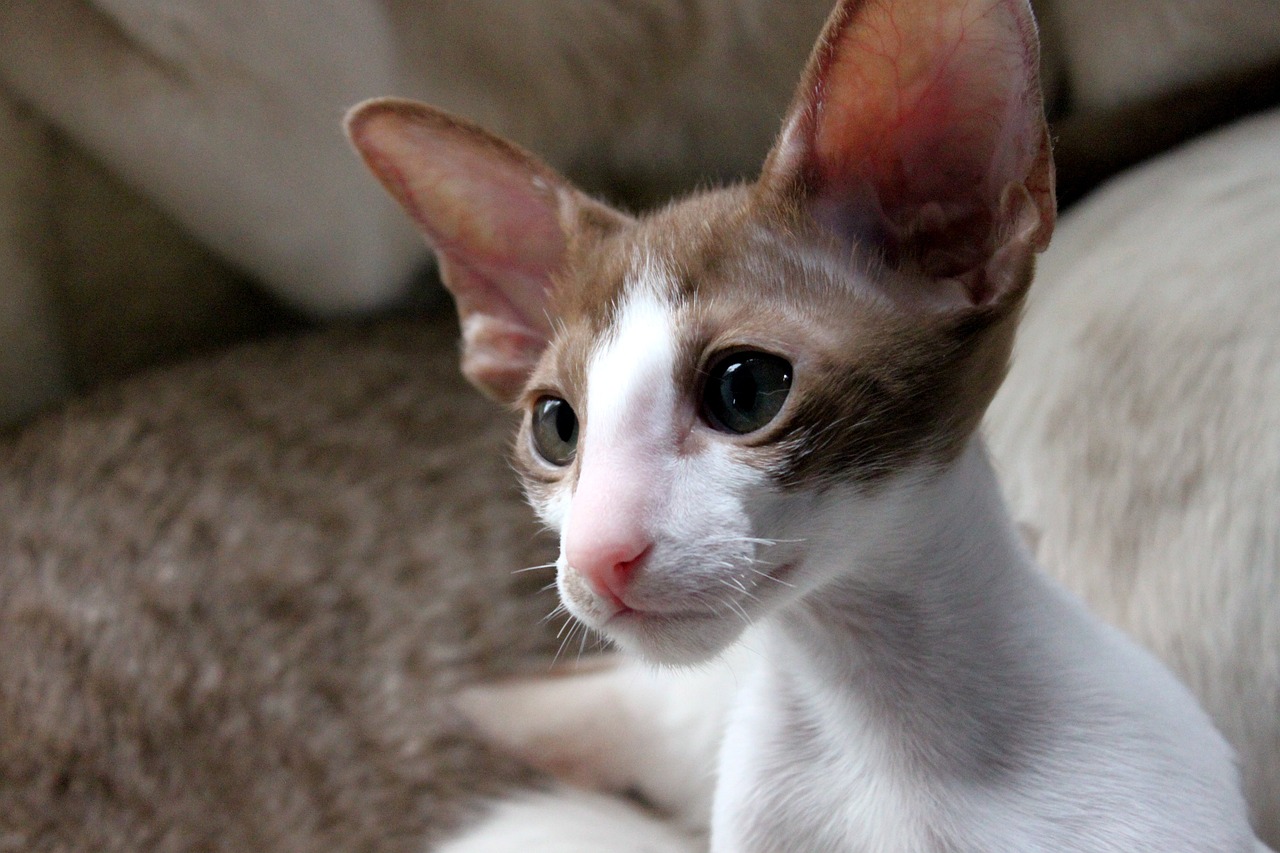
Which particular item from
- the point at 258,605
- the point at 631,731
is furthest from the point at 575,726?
the point at 258,605

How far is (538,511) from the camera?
1.41 ft

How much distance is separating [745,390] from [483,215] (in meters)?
0.17

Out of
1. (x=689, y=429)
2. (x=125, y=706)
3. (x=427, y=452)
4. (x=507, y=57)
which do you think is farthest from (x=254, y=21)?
(x=689, y=429)

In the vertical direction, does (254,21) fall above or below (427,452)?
above

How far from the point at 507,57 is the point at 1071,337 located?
16.3 inches

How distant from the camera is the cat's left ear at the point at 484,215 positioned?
456 millimetres

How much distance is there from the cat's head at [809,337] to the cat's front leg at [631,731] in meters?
0.23

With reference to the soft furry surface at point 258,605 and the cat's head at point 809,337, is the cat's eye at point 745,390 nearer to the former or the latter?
the cat's head at point 809,337

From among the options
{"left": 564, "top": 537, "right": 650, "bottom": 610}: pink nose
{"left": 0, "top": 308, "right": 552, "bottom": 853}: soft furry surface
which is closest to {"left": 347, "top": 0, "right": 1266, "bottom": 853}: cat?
{"left": 564, "top": 537, "right": 650, "bottom": 610}: pink nose

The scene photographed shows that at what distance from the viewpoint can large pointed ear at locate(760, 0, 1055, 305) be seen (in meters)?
0.36

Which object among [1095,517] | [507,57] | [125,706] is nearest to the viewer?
[1095,517]

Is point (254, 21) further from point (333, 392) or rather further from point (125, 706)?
point (125, 706)

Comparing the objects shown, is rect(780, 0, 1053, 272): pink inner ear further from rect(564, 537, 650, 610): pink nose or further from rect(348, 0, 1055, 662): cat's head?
rect(564, 537, 650, 610): pink nose

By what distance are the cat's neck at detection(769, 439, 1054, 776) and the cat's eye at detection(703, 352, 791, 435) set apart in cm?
7
